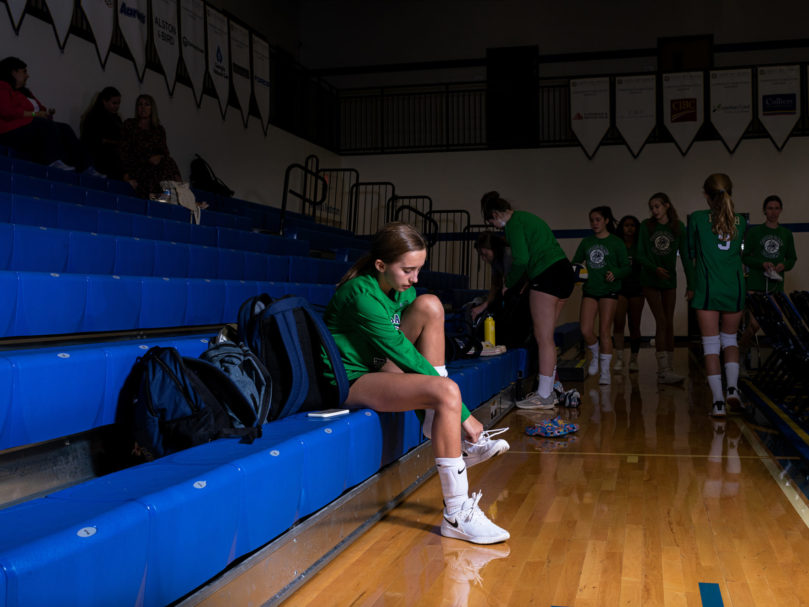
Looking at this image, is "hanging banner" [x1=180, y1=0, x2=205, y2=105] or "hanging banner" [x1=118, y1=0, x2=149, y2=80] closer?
"hanging banner" [x1=118, y1=0, x2=149, y2=80]

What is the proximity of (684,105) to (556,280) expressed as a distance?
6.99 meters

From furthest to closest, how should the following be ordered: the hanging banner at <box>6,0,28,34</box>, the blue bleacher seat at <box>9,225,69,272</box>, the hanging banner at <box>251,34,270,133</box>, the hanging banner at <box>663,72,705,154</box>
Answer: the hanging banner at <box>663,72,705,154</box>, the hanging banner at <box>251,34,270,133</box>, the hanging banner at <box>6,0,28,34</box>, the blue bleacher seat at <box>9,225,69,272</box>

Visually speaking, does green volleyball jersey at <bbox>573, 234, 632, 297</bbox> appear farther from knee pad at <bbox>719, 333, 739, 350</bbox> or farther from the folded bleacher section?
the folded bleacher section

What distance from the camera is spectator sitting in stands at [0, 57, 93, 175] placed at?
16.9ft

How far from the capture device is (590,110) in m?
10.4

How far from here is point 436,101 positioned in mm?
11609

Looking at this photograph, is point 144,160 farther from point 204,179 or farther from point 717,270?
point 717,270

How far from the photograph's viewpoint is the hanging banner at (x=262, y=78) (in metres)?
8.61

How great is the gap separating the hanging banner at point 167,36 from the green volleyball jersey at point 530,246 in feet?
14.5

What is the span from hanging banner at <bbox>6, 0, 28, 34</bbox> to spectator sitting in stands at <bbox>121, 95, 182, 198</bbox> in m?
1.00

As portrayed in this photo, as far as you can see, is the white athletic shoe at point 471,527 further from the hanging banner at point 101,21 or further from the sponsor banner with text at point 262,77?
the sponsor banner with text at point 262,77

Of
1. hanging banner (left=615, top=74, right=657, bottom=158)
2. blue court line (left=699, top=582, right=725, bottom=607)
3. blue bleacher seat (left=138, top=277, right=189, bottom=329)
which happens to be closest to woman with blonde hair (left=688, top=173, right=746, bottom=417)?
blue court line (left=699, top=582, right=725, bottom=607)

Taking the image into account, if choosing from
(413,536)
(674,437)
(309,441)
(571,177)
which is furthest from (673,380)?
(571,177)

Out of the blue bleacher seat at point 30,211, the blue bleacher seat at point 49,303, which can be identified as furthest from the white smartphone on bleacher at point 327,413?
the blue bleacher seat at point 30,211
